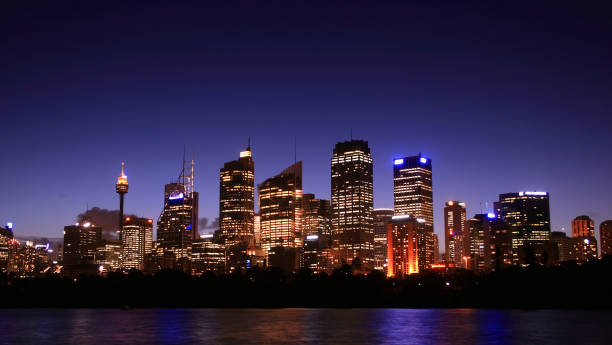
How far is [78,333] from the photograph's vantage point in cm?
9856

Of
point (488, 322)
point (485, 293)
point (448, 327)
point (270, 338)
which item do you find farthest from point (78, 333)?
point (485, 293)

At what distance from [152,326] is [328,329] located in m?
29.7

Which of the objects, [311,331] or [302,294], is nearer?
[311,331]

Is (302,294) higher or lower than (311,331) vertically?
higher

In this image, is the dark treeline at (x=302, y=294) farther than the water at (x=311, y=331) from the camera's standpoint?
Yes

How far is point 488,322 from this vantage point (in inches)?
4651

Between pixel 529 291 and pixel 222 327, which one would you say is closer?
pixel 222 327

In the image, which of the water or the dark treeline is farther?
the dark treeline

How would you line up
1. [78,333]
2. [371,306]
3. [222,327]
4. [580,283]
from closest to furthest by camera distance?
1. [78,333]
2. [222,327]
3. [580,283]
4. [371,306]

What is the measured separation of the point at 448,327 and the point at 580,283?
89617mm

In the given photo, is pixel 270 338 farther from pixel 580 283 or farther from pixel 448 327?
pixel 580 283

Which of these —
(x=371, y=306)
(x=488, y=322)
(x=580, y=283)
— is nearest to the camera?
(x=488, y=322)

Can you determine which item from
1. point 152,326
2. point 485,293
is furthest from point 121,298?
point 485,293

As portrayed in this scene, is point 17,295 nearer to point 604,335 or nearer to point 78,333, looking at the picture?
point 78,333
